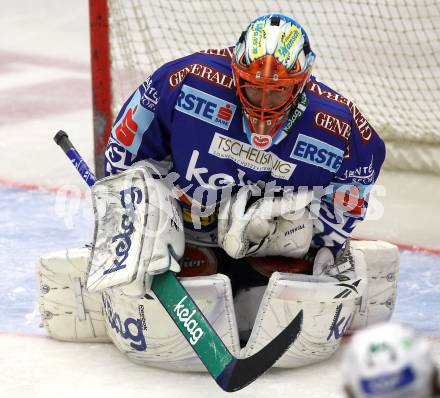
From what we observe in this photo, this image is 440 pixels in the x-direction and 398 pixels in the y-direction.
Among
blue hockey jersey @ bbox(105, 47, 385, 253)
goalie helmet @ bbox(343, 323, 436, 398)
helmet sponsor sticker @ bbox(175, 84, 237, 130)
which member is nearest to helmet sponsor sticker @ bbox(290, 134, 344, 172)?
blue hockey jersey @ bbox(105, 47, 385, 253)

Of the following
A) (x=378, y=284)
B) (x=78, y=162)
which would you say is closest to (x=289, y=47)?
(x=78, y=162)

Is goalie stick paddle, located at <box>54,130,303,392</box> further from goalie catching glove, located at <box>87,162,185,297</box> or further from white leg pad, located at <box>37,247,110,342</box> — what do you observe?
white leg pad, located at <box>37,247,110,342</box>

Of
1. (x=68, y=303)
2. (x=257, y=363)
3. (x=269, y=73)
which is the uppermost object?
(x=269, y=73)

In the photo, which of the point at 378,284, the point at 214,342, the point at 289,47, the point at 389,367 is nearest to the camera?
Answer: the point at 389,367

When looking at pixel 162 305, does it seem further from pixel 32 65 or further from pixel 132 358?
pixel 32 65

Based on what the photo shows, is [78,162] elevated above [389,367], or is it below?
below

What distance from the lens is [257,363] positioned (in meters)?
2.56

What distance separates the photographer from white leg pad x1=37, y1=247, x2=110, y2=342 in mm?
2945

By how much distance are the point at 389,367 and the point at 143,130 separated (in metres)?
1.46

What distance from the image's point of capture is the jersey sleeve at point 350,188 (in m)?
2.78

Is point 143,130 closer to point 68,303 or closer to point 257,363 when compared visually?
point 68,303

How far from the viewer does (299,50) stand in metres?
2.65

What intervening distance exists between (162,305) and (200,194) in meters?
0.32

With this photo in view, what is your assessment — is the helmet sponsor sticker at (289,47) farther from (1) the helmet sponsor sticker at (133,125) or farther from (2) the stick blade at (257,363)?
(2) the stick blade at (257,363)
